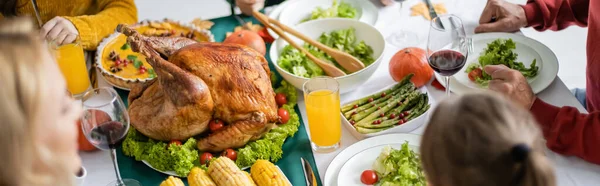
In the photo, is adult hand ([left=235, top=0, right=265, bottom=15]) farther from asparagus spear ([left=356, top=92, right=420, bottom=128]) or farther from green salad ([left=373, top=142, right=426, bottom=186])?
green salad ([left=373, top=142, right=426, bottom=186])

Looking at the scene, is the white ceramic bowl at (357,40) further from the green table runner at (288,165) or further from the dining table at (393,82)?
the green table runner at (288,165)

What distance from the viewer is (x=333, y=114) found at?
6.15 ft

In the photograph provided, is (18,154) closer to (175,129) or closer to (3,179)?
(3,179)

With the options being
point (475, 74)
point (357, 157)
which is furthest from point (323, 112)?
point (475, 74)

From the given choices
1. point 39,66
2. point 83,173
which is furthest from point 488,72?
point 39,66

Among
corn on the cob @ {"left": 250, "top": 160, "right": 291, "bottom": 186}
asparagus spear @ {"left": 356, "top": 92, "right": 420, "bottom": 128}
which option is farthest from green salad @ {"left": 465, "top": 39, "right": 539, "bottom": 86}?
corn on the cob @ {"left": 250, "top": 160, "right": 291, "bottom": 186}

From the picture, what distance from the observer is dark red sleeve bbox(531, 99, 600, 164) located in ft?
5.65

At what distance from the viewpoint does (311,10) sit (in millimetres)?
2680

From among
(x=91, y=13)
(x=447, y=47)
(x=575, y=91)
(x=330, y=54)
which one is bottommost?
(x=575, y=91)

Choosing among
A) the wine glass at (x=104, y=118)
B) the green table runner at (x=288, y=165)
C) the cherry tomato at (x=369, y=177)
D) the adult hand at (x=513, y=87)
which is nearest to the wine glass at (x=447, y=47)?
the adult hand at (x=513, y=87)

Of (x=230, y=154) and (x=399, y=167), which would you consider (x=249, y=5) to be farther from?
(x=399, y=167)

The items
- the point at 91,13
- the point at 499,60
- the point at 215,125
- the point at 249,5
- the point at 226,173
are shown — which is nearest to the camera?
the point at 226,173

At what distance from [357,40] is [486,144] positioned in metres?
1.51

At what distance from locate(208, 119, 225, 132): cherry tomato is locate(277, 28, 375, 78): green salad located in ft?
1.24
